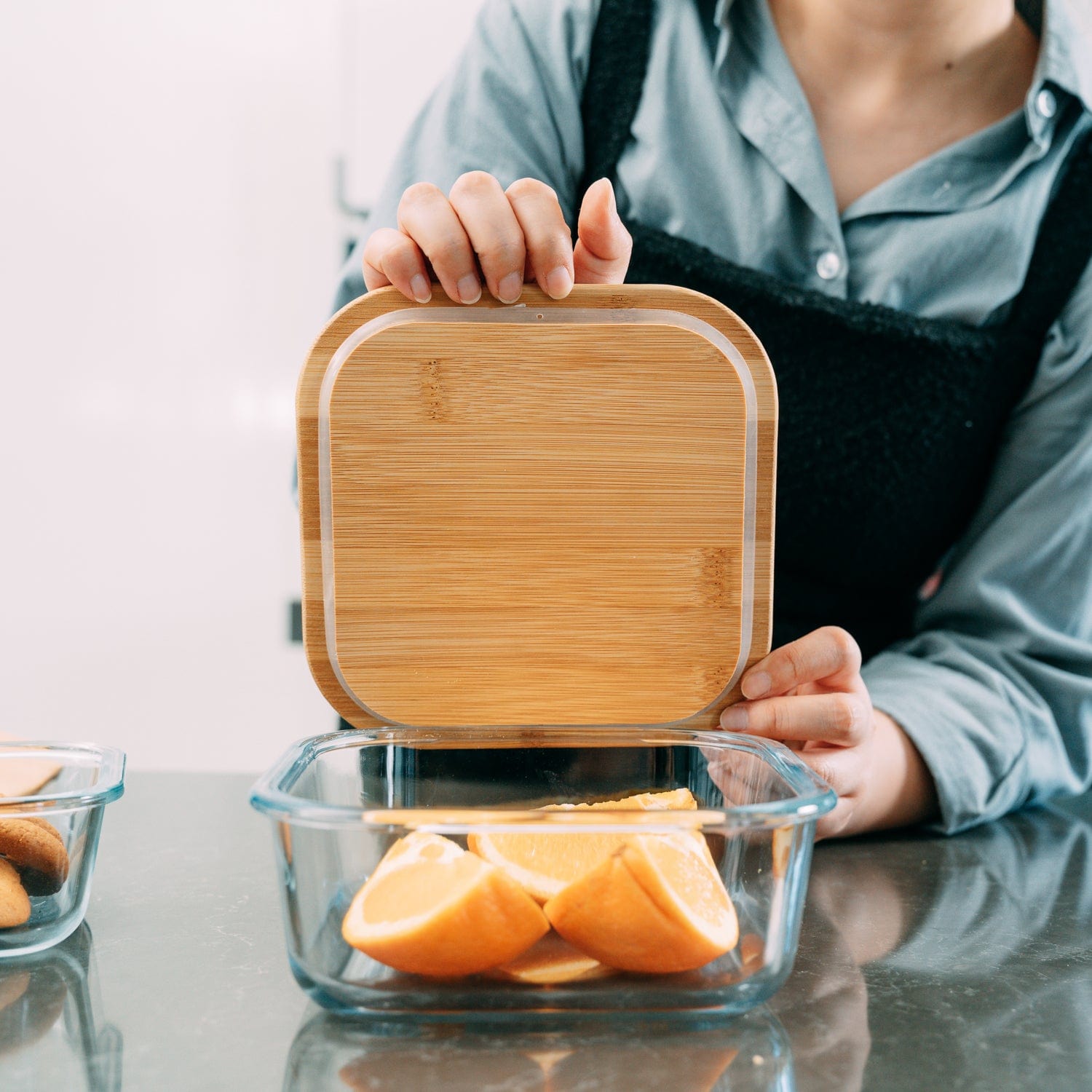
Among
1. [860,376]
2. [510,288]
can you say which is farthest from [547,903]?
[860,376]

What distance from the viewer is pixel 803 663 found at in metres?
0.67

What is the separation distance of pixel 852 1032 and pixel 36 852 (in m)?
0.40

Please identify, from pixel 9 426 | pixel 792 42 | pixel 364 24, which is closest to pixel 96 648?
pixel 9 426

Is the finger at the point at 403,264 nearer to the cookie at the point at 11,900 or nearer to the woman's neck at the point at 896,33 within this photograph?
the cookie at the point at 11,900

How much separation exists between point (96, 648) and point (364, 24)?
1375 mm

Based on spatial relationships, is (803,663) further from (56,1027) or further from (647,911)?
(56,1027)

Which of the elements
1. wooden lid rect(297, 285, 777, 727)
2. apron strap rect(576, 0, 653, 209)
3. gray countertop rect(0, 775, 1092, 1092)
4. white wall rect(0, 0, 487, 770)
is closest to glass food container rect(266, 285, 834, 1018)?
wooden lid rect(297, 285, 777, 727)

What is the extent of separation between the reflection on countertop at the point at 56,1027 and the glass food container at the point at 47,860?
0.01 meters

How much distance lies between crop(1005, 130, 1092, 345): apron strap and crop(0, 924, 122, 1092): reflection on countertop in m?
0.84

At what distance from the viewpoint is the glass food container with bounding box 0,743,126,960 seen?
525 millimetres

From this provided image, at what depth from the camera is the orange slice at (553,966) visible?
1.51ft

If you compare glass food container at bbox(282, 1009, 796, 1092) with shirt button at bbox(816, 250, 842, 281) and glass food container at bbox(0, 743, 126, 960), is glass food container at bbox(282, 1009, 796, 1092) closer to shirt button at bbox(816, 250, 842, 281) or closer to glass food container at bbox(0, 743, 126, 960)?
glass food container at bbox(0, 743, 126, 960)

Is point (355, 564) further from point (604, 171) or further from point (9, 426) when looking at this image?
point (9, 426)

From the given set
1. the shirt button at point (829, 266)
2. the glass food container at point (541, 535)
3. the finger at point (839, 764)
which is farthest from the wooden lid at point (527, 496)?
the shirt button at point (829, 266)
